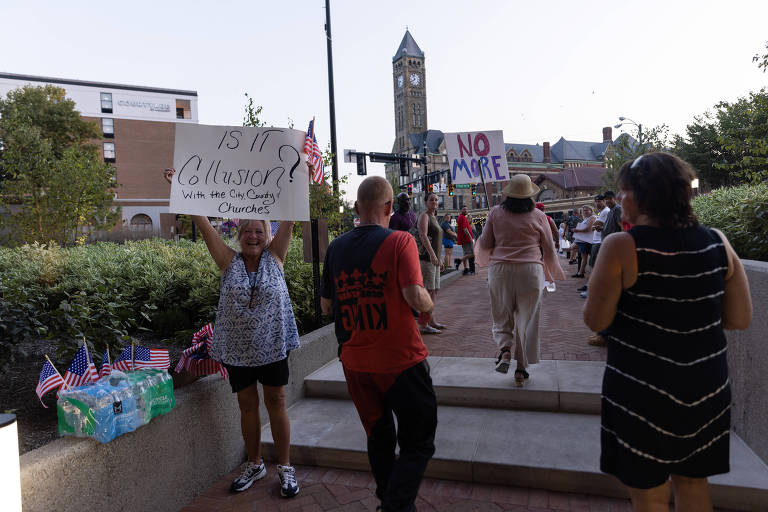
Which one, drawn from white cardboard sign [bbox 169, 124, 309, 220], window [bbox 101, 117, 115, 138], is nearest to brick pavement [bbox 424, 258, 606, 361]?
white cardboard sign [bbox 169, 124, 309, 220]

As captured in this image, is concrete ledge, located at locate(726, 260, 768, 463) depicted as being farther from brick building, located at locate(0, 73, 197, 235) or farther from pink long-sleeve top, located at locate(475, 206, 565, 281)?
brick building, located at locate(0, 73, 197, 235)

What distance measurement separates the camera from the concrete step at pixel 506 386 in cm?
410

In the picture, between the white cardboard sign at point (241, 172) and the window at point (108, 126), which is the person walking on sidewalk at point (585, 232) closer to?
Result: the white cardboard sign at point (241, 172)

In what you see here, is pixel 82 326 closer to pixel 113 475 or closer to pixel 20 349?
pixel 20 349

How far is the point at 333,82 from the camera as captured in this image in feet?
50.8

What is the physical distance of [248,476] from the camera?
138 inches

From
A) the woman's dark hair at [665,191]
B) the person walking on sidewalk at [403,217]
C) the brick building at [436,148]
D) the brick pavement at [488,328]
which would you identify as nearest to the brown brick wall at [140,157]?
the brick building at [436,148]

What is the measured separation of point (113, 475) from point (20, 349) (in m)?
1.07

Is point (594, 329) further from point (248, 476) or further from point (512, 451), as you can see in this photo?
point (248, 476)

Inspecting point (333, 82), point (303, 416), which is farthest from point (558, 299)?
point (333, 82)

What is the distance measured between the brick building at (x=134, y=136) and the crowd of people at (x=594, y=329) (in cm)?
5244

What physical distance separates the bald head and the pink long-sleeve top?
201 centimetres

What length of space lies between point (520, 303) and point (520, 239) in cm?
57

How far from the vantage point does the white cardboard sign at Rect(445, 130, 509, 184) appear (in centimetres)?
767
